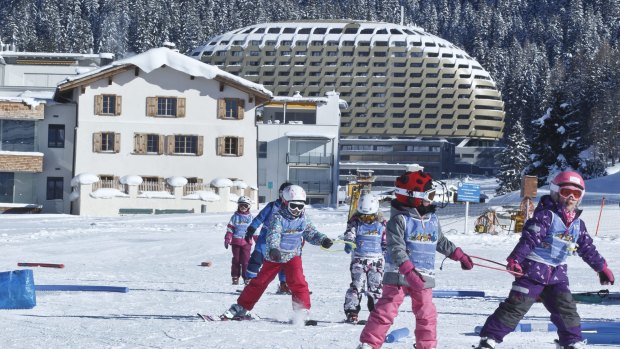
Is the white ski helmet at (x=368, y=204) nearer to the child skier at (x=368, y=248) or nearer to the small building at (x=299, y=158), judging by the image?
the child skier at (x=368, y=248)

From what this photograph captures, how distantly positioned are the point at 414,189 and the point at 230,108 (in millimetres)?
42601

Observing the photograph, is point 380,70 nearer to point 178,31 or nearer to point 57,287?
point 178,31

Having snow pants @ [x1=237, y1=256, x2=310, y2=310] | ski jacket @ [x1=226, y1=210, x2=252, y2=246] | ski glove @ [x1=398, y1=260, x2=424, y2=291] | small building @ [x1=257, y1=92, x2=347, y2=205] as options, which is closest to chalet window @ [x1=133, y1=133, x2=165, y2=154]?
small building @ [x1=257, y1=92, x2=347, y2=205]

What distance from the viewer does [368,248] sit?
1179 cm

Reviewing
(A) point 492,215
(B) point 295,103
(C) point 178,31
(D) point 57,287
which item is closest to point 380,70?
(C) point 178,31

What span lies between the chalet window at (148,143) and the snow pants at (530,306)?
42242mm

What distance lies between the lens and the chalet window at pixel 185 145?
50.0m

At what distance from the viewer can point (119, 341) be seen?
9453 mm

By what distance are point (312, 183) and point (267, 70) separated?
335 ft

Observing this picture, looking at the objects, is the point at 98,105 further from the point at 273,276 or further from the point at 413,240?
the point at 413,240

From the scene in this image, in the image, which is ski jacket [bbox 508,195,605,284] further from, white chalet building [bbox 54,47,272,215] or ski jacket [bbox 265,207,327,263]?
white chalet building [bbox 54,47,272,215]

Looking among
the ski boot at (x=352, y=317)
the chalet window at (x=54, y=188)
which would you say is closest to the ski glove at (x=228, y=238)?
the ski boot at (x=352, y=317)

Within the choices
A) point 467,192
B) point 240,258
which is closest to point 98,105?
point 467,192

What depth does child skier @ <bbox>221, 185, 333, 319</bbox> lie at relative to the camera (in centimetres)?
1116
